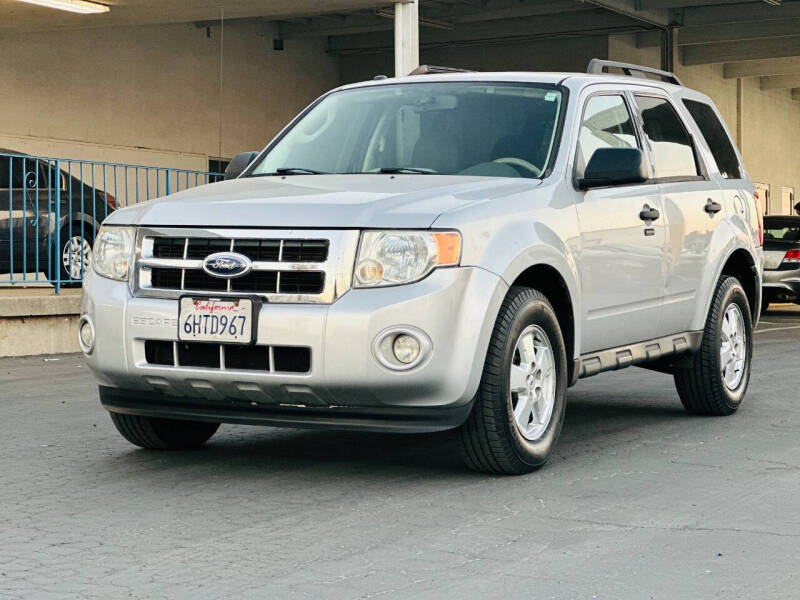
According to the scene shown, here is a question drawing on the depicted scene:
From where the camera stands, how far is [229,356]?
18.5 feet

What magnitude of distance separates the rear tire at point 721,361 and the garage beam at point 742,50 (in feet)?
79.5

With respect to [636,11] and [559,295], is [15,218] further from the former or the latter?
[636,11]

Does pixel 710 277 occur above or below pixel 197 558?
above

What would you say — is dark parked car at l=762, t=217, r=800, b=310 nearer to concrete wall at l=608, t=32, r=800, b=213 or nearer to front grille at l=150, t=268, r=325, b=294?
concrete wall at l=608, t=32, r=800, b=213

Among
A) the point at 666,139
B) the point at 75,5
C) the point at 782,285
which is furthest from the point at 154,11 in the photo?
the point at 666,139

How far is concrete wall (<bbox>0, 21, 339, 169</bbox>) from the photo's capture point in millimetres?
23516

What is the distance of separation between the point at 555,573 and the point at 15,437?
13.0ft

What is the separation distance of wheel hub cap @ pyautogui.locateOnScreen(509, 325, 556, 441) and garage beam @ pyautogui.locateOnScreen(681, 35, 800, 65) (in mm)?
26647

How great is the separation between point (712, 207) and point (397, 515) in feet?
11.4

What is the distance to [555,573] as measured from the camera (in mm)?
4336

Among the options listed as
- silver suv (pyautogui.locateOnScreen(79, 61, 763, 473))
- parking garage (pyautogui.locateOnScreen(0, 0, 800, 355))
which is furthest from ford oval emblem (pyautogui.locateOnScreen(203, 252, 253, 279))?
parking garage (pyautogui.locateOnScreen(0, 0, 800, 355))

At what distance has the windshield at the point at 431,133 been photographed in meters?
6.58

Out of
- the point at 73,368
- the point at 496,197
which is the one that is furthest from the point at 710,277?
the point at 73,368

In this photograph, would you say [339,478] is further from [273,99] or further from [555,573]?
[273,99]
